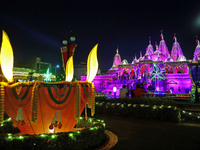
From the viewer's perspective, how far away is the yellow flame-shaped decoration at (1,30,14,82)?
4.88 m

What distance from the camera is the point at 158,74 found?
32125 millimetres

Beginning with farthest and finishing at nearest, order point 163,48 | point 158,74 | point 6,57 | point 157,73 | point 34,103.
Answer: point 163,48
point 158,74
point 157,73
point 6,57
point 34,103

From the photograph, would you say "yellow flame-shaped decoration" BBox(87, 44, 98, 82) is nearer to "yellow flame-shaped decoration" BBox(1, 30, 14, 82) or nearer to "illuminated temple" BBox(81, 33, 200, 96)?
"yellow flame-shaped decoration" BBox(1, 30, 14, 82)

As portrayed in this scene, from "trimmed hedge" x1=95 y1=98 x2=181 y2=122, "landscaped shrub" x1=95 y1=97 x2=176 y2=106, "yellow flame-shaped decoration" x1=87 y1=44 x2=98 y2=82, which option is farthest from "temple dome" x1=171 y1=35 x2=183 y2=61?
"yellow flame-shaped decoration" x1=87 y1=44 x2=98 y2=82

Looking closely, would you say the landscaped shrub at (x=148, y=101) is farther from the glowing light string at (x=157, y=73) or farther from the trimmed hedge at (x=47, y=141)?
the glowing light string at (x=157, y=73)

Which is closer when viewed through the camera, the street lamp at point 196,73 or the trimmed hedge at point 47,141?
the trimmed hedge at point 47,141

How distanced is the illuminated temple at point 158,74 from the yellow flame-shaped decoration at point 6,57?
2147 cm

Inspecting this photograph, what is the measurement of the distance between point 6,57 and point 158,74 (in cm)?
3067

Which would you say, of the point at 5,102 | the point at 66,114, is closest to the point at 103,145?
the point at 66,114

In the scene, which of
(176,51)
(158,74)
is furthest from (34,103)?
(176,51)

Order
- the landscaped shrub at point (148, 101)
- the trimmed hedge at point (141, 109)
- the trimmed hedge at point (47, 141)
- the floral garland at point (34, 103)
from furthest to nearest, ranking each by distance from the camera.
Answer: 1. the landscaped shrub at point (148, 101)
2. the trimmed hedge at point (141, 109)
3. the floral garland at point (34, 103)
4. the trimmed hedge at point (47, 141)

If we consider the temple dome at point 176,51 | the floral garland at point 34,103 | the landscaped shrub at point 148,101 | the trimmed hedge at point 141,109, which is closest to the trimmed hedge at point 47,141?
the floral garland at point 34,103

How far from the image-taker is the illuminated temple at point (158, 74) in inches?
1213

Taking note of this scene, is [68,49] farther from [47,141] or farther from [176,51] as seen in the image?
[176,51]
